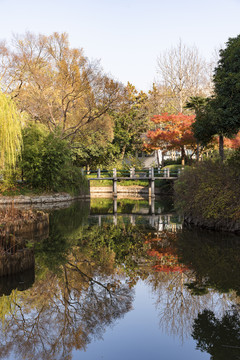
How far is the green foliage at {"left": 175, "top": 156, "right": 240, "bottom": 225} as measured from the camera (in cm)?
1205

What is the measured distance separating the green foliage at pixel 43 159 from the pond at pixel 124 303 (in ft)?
48.3

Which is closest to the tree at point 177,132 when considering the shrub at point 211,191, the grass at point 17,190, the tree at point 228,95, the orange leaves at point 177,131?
the orange leaves at point 177,131

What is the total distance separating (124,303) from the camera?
6.01 m

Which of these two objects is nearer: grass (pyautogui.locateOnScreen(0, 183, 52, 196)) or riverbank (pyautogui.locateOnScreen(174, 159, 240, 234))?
riverbank (pyautogui.locateOnScreen(174, 159, 240, 234))

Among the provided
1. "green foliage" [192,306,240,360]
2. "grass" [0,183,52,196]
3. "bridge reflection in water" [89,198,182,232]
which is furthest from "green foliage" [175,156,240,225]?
"grass" [0,183,52,196]

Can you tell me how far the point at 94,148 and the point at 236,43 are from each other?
22.7m

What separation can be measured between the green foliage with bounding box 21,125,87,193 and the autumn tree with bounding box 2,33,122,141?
252 cm

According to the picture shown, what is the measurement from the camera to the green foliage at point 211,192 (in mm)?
12055

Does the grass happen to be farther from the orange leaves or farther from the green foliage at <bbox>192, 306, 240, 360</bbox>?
the green foliage at <bbox>192, 306, 240, 360</bbox>

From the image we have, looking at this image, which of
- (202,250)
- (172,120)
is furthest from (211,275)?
(172,120)

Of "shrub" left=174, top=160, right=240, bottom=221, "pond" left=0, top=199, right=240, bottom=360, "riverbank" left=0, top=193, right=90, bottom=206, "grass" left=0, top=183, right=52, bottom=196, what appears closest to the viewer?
"pond" left=0, top=199, right=240, bottom=360

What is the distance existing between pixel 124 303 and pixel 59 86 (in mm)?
25172

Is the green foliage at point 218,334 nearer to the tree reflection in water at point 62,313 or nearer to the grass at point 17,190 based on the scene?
the tree reflection in water at point 62,313

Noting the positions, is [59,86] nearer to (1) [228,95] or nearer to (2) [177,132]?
(2) [177,132]
